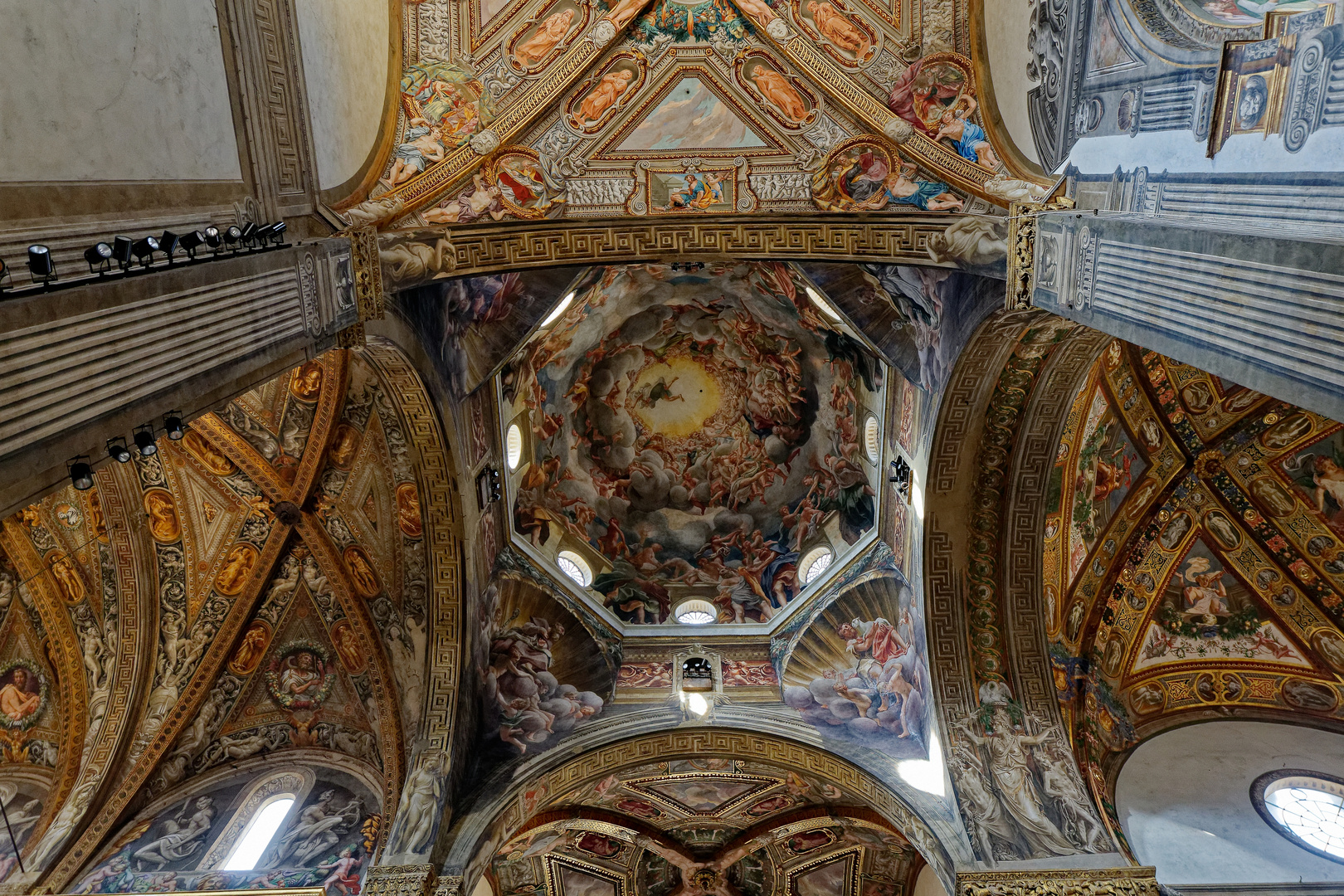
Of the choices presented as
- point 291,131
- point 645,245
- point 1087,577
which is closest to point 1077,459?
point 1087,577

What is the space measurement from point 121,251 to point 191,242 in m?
0.64

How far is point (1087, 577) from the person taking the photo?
11.9 metres

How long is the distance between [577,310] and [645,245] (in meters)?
3.62

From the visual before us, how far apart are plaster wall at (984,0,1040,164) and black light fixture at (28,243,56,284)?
27.6 feet

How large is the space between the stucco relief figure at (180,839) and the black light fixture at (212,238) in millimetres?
9653

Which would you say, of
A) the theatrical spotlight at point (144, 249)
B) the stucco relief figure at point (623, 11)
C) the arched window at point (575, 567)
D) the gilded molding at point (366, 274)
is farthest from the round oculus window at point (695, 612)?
the theatrical spotlight at point (144, 249)

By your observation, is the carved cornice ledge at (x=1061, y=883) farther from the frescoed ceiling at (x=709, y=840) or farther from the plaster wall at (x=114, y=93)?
the plaster wall at (x=114, y=93)

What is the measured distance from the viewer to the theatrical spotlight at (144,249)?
483 cm

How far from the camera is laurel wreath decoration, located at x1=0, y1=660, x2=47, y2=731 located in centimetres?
1223

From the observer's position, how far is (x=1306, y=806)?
1047cm

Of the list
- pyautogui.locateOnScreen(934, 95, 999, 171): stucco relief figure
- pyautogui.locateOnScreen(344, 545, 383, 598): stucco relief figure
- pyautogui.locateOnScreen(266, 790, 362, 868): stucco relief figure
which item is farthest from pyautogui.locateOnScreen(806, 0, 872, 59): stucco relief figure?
pyautogui.locateOnScreen(266, 790, 362, 868): stucco relief figure

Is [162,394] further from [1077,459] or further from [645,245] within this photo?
[1077,459]

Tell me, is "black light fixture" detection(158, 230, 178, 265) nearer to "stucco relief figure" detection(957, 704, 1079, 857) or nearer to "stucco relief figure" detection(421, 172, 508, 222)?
"stucco relief figure" detection(421, 172, 508, 222)

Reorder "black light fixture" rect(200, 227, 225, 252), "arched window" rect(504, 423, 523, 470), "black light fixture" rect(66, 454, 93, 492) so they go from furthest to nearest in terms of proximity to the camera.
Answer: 1. "arched window" rect(504, 423, 523, 470)
2. "black light fixture" rect(200, 227, 225, 252)
3. "black light fixture" rect(66, 454, 93, 492)
